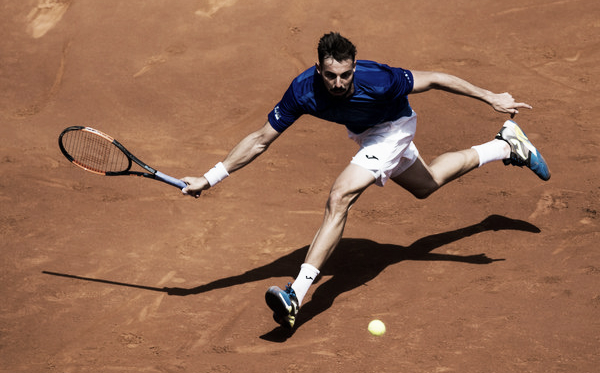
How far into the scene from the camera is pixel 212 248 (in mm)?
6852

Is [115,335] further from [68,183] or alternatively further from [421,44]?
[421,44]

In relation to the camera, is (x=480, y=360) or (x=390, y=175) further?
(x=390, y=175)

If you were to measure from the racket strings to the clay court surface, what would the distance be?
17cm

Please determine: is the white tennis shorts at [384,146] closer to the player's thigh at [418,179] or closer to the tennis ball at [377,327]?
the player's thigh at [418,179]

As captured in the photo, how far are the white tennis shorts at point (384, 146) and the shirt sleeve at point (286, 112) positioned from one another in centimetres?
53

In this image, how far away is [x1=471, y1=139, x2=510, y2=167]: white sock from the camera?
6770mm

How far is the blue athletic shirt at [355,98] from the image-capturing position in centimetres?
578

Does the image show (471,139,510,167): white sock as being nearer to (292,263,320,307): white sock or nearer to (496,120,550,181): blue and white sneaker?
(496,120,550,181): blue and white sneaker

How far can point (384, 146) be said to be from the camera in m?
5.93

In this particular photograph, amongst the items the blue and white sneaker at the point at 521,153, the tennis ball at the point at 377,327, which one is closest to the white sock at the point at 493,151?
the blue and white sneaker at the point at 521,153

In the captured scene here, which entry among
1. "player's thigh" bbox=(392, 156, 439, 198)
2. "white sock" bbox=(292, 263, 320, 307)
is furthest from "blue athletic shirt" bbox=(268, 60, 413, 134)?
"white sock" bbox=(292, 263, 320, 307)

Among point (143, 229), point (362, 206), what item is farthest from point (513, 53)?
point (143, 229)

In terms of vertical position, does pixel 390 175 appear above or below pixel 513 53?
above

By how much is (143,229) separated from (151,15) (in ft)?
15.9
